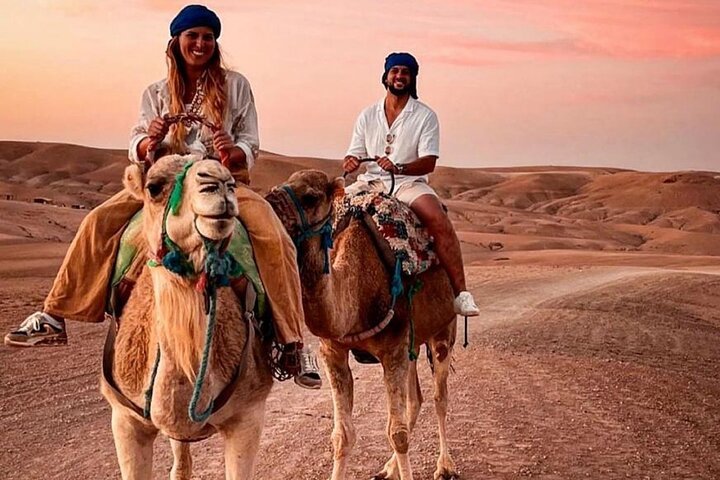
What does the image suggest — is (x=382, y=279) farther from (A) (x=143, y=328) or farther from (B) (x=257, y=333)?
(A) (x=143, y=328)

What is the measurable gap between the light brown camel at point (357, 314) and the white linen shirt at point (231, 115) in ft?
1.18

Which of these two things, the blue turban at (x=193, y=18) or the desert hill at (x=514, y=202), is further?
the desert hill at (x=514, y=202)

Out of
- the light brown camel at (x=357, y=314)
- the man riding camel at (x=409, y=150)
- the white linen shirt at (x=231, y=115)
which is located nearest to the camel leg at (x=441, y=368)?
the light brown camel at (x=357, y=314)

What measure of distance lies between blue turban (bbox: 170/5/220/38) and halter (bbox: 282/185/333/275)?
1.02m

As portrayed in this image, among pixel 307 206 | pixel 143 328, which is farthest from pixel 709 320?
pixel 143 328

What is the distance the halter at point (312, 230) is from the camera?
229 inches

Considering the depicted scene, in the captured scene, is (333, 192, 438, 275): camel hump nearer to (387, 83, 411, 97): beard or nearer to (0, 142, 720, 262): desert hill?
(387, 83, 411, 97): beard

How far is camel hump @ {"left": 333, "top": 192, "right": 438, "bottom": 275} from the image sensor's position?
7176 mm

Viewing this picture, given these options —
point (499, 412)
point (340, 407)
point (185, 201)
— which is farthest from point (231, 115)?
point (499, 412)

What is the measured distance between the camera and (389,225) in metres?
7.30

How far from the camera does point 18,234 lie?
3362cm

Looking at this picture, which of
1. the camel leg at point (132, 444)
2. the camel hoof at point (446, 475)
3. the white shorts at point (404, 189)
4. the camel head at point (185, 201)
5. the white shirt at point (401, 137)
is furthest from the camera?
the camel hoof at point (446, 475)

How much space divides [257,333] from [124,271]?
2.36 feet

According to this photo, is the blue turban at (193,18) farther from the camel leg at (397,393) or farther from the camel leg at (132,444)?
the camel leg at (397,393)
